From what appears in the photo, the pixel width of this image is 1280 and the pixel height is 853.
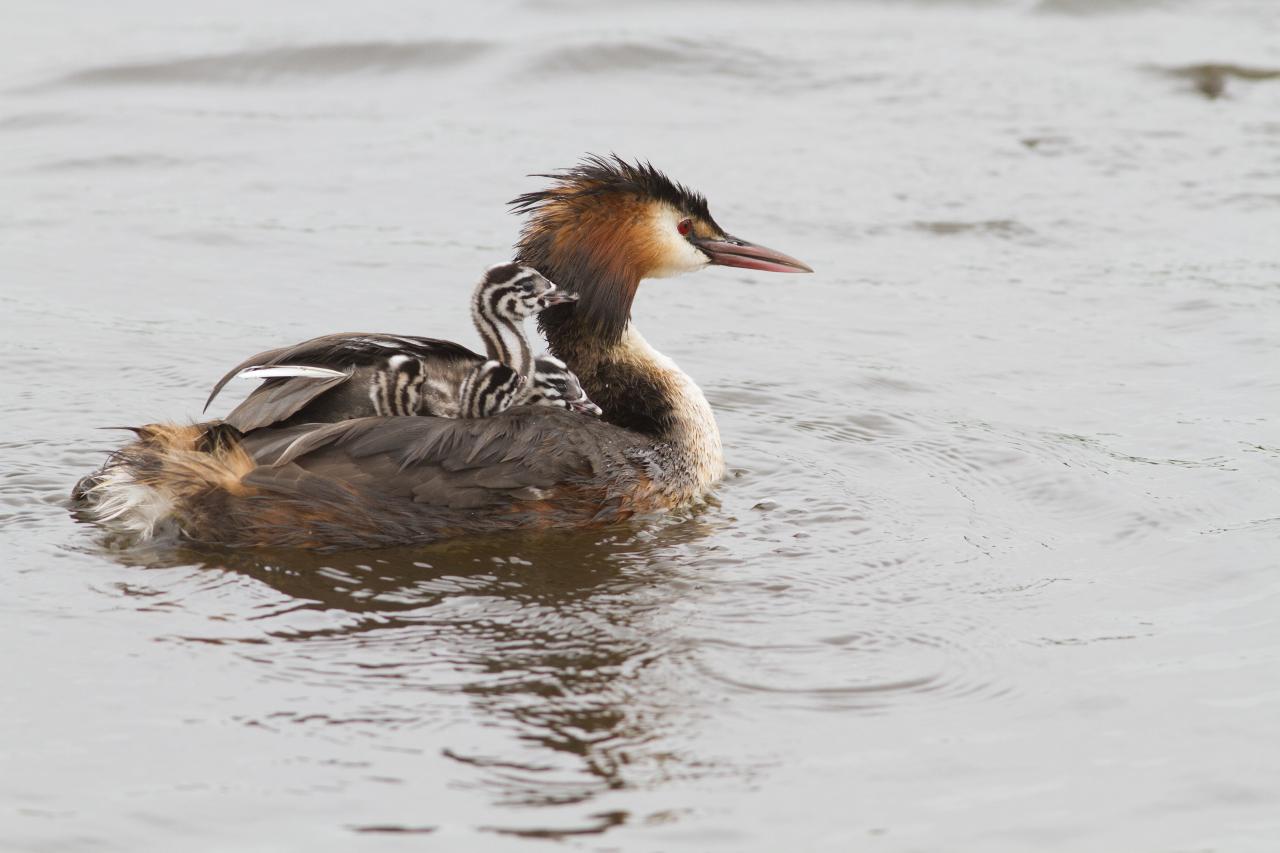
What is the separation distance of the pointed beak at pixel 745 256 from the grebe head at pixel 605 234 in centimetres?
14

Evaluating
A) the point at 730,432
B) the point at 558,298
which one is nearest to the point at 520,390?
the point at 558,298

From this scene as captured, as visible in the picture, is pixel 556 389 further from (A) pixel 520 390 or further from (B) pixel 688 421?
(B) pixel 688 421

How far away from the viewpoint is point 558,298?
22.2ft

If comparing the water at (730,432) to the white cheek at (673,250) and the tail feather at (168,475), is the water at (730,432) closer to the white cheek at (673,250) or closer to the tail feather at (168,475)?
the tail feather at (168,475)

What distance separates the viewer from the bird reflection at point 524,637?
191 inches

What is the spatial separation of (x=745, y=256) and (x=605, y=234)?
27.6 inches

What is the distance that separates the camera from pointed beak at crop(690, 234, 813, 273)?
7.36m

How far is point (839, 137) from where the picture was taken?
39.8ft

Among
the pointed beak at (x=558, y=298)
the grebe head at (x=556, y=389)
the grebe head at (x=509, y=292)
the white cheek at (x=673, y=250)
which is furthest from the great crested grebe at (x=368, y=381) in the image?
the white cheek at (x=673, y=250)

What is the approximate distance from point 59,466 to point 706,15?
9077mm

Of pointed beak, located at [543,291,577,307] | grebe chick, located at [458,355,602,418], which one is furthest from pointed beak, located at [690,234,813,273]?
grebe chick, located at [458,355,602,418]

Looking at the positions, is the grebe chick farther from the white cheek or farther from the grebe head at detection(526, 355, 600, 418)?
the white cheek

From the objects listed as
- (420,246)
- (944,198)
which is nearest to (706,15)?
(944,198)

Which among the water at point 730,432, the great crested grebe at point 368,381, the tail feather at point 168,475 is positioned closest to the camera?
the water at point 730,432
